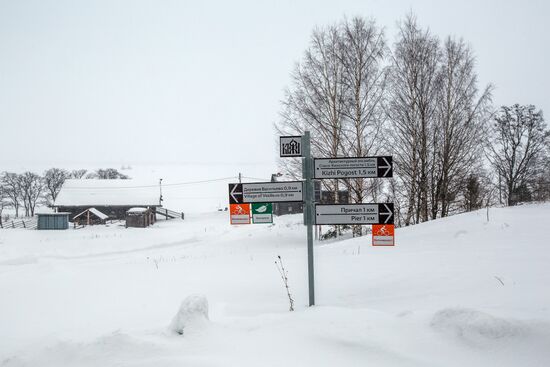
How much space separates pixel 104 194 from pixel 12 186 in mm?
30010

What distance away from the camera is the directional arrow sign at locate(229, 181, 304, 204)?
4.61 metres

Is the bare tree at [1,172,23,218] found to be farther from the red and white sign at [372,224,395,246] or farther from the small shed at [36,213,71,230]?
the red and white sign at [372,224,395,246]

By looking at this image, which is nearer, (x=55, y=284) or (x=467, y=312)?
(x=467, y=312)

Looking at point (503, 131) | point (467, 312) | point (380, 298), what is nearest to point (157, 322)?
point (380, 298)

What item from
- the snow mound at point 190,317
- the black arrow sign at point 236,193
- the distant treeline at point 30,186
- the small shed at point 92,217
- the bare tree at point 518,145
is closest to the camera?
the snow mound at point 190,317

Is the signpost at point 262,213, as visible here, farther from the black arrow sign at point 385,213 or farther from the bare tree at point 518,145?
the bare tree at point 518,145

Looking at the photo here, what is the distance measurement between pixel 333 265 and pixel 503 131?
27.9m

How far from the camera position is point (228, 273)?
24.5 feet

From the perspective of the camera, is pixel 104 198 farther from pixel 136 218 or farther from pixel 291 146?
pixel 291 146

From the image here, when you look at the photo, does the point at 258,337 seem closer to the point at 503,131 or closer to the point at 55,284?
the point at 55,284

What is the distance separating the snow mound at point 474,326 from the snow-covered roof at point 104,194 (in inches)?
1742

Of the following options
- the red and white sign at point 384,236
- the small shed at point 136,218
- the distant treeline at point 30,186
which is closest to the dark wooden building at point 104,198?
the small shed at point 136,218

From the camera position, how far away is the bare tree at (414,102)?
1360 cm

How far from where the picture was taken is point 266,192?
4.71 m
